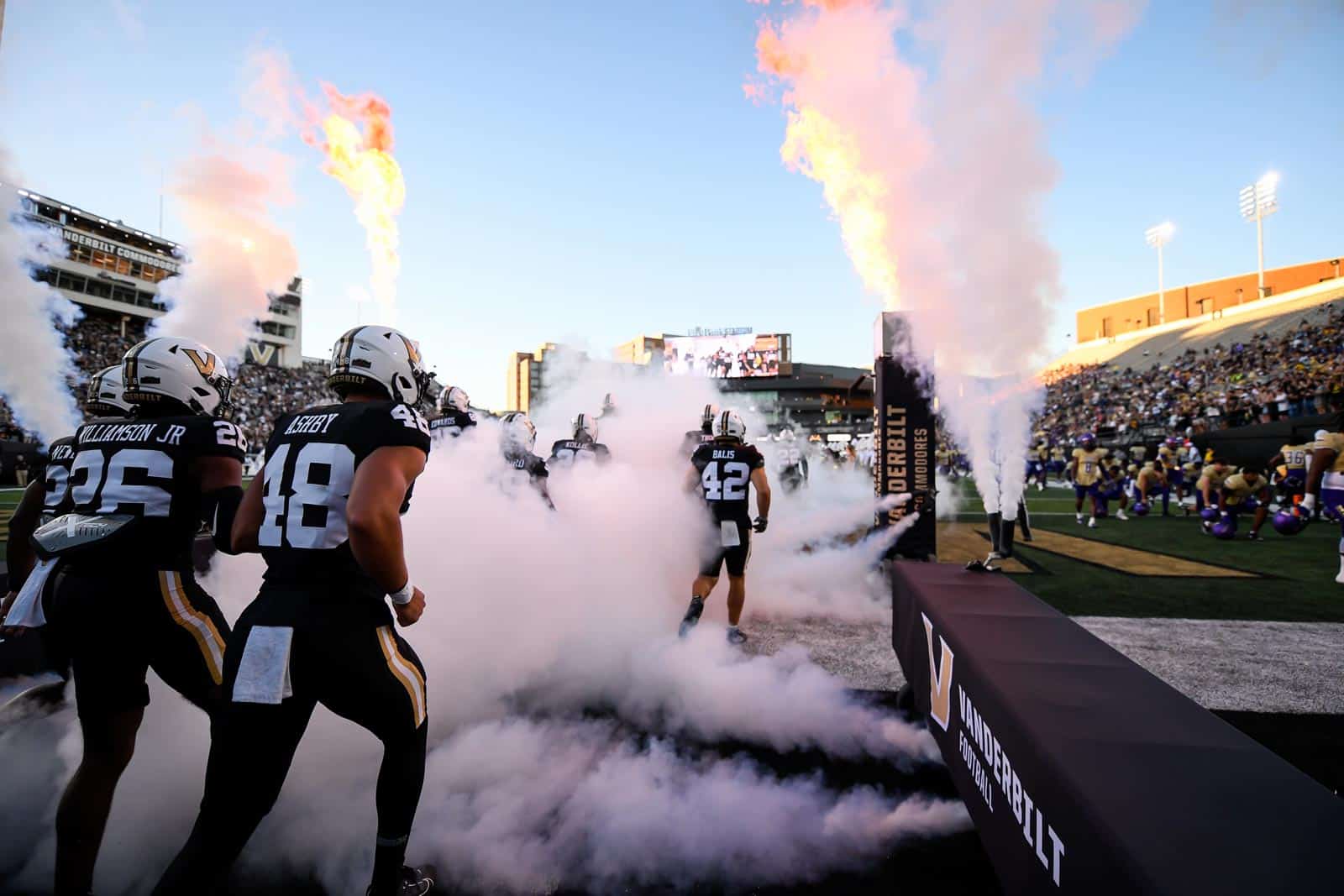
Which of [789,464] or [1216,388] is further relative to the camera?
[1216,388]

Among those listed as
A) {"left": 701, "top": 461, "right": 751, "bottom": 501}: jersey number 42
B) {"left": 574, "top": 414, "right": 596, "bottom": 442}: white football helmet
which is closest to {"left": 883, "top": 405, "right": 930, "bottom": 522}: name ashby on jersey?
{"left": 701, "top": 461, "right": 751, "bottom": 501}: jersey number 42

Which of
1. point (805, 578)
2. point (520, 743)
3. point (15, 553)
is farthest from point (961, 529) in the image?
point (15, 553)

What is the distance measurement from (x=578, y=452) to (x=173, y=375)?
4.56m

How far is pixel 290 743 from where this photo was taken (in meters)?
1.94

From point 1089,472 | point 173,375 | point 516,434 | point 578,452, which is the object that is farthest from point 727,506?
point 1089,472

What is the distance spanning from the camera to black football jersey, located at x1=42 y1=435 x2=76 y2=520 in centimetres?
246

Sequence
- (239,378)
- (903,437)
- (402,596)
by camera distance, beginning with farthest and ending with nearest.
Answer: (239,378) → (903,437) → (402,596)

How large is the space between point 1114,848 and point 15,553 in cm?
406

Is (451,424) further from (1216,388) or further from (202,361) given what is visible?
(1216,388)

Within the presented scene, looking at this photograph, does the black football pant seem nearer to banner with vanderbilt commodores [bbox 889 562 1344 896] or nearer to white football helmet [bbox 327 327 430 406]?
white football helmet [bbox 327 327 430 406]

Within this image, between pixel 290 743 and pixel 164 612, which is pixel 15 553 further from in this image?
pixel 290 743

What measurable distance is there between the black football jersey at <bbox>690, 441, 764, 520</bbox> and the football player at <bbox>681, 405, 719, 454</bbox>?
1.60m

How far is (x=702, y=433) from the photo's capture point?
762 cm

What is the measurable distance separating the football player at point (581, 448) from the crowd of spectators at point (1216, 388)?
20941 mm
